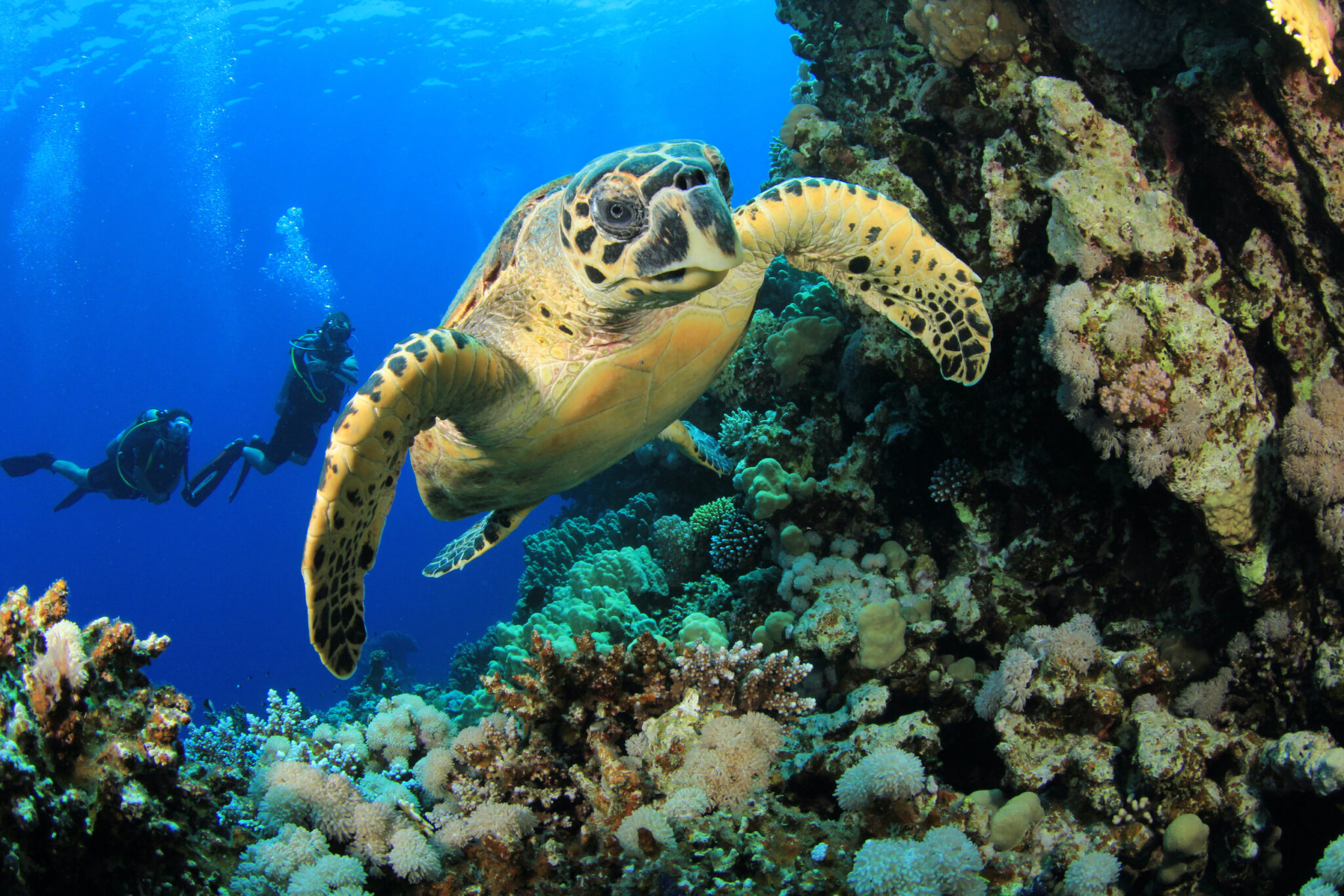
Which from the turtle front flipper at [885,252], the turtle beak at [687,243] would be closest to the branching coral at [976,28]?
the turtle front flipper at [885,252]

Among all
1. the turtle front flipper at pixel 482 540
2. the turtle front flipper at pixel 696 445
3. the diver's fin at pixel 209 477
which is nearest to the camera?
the turtle front flipper at pixel 482 540

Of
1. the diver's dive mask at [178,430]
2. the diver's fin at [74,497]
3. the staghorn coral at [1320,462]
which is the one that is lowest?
the staghorn coral at [1320,462]

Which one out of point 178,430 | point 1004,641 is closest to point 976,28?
point 1004,641

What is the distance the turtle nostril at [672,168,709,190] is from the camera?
6.24 ft

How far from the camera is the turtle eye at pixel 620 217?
2.01 meters

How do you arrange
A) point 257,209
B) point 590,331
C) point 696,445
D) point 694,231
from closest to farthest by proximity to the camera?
point 694,231 < point 590,331 < point 696,445 < point 257,209

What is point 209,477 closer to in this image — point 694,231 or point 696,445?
point 696,445

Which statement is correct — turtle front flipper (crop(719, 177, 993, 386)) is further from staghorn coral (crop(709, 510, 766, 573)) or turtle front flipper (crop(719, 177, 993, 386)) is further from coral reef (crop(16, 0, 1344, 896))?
staghorn coral (crop(709, 510, 766, 573))

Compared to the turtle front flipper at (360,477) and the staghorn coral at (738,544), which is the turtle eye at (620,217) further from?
the staghorn coral at (738,544)

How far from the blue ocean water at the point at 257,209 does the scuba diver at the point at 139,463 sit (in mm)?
13996

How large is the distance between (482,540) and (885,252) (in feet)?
10.1

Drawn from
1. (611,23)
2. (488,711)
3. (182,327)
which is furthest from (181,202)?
(488,711)

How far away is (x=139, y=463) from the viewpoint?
1018 centimetres

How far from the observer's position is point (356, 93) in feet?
156
